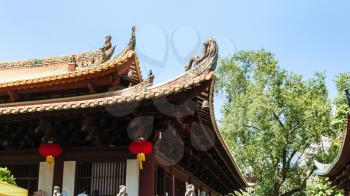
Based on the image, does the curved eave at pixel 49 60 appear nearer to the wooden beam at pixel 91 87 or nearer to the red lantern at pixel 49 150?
the wooden beam at pixel 91 87

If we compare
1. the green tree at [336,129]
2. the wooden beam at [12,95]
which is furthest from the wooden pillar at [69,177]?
the green tree at [336,129]

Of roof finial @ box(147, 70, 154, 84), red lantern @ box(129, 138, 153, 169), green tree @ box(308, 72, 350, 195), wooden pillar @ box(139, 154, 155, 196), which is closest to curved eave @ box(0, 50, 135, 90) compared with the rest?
roof finial @ box(147, 70, 154, 84)

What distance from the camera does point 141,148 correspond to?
9.61m

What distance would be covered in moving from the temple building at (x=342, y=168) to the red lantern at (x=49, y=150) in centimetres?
660

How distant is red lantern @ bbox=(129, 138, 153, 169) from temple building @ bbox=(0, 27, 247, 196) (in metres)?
0.02

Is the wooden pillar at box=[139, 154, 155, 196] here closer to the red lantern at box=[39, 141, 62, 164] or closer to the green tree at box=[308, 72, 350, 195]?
the red lantern at box=[39, 141, 62, 164]

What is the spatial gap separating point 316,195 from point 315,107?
18.4ft

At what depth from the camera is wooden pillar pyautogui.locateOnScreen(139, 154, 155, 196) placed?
9.77 metres

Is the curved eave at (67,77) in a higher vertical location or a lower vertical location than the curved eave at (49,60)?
lower

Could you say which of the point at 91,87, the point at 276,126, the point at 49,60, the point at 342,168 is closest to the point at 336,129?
the point at 276,126

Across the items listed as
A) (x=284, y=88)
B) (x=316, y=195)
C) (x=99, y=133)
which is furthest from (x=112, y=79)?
(x=284, y=88)

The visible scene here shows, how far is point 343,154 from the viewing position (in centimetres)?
1359

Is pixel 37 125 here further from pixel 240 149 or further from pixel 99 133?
pixel 240 149

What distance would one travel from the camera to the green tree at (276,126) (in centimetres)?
3031
